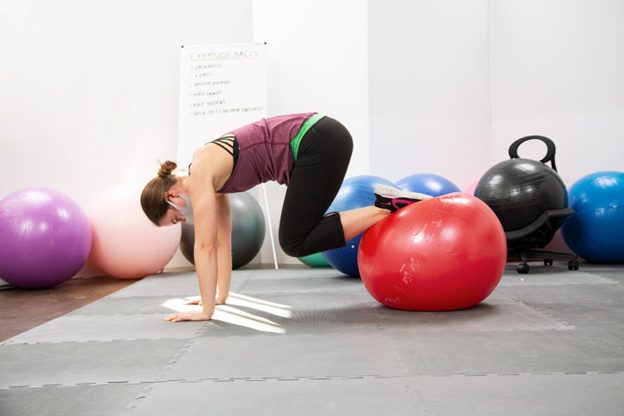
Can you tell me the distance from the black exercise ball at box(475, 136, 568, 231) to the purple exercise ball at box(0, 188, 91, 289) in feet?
10.1

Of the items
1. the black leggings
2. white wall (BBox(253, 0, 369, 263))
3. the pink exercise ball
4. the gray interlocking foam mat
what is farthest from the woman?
white wall (BBox(253, 0, 369, 263))

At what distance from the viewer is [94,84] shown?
5387mm

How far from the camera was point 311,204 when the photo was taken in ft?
9.52

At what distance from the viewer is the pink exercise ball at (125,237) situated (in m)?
4.77

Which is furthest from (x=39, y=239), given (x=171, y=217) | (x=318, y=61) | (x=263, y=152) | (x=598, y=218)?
(x=598, y=218)

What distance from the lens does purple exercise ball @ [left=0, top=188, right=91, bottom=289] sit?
4227 millimetres

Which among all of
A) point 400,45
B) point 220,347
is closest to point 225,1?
point 400,45

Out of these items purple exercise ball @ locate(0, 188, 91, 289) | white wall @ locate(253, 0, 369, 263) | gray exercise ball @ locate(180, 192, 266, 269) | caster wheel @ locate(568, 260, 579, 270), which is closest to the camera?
purple exercise ball @ locate(0, 188, 91, 289)

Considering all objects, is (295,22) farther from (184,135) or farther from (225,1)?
(184,135)

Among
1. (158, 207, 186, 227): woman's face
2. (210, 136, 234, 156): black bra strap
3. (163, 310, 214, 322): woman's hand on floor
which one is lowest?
(163, 310, 214, 322): woman's hand on floor

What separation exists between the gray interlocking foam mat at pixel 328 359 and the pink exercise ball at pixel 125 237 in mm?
1285

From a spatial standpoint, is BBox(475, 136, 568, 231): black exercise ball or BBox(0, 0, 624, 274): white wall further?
BBox(0, 0, 624, 274): white wall

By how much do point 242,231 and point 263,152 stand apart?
2.21 m

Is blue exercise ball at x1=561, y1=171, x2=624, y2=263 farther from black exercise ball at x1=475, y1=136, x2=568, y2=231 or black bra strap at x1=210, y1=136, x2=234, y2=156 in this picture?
black bra strap at x1=210, y1=136, x2=234, y2=156
